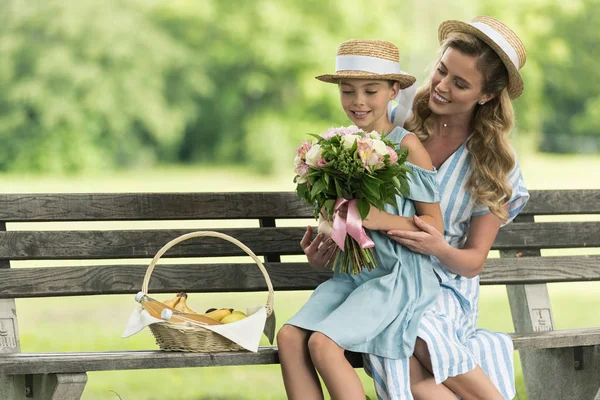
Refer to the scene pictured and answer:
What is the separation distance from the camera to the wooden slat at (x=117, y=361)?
102 inches

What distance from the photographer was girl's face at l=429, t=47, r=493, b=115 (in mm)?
2891

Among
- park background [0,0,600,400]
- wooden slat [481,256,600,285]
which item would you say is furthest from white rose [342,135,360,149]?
park background [0,0,600,400]

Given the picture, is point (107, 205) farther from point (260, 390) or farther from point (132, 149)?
point (132, 149)

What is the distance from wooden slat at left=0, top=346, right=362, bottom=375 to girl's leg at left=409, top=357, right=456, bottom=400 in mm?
419

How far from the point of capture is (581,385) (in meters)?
3.35

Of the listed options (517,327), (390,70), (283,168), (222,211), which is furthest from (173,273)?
(283,168)

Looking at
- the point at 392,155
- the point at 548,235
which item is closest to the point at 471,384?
the point at 392,155

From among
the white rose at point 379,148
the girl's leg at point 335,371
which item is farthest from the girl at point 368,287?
the white rose at point 379,148

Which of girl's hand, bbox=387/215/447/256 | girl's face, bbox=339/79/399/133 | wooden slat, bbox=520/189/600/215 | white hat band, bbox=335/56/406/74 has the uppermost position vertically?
white hat band, bbox=335/56/406/74

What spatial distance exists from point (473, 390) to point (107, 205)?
1.39 m

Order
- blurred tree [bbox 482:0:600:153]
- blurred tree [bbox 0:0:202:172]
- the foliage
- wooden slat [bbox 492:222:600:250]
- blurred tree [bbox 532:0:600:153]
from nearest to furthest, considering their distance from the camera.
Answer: wooden slat [bbox 492:222:600:250]
blurred tree [bbox 0:0:202:172]
the foliage
blurred tree [bbox 482:0:600:153]
blurred tree [bbox 532:0:600:153]

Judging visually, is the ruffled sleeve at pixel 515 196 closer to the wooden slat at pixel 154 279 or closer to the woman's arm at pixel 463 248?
the woman's arm at pixel 463 248

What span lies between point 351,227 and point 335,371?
41cm

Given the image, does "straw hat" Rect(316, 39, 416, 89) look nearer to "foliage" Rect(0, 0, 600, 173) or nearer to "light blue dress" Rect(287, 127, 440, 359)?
"light blue dress" Rect(287, 127, 440, 359)
